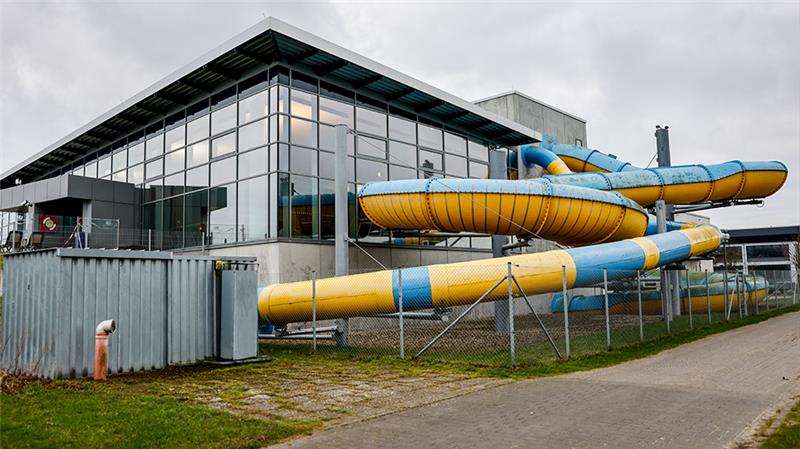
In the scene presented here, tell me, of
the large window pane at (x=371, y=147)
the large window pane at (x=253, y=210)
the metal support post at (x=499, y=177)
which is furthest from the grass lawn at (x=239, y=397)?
the large window pane at (x=371, y=147)

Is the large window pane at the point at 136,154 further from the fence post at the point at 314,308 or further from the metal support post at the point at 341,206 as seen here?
the fence post at the point at 314,308

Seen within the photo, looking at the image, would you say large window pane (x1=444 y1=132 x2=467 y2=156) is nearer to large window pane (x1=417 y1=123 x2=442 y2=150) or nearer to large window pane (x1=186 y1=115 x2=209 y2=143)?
large window pane (x1=417 y1=123 x2=442 y2=150)

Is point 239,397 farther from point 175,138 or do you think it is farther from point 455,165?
point 455,165

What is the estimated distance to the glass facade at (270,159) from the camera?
20281mm

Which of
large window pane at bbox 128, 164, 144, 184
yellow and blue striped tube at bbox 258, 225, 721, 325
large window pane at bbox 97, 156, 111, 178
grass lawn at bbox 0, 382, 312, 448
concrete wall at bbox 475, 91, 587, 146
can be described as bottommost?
grass lawn at bbox 0, 382, 312, 448

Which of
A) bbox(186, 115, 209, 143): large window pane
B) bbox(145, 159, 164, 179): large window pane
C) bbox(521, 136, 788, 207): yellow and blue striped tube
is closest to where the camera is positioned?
bbox(521, 136, 788, 207): yellow and blue striped tube

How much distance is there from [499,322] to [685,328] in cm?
570

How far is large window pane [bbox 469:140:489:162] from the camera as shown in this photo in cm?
2805

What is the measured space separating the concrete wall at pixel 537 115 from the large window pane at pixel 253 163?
15.3m

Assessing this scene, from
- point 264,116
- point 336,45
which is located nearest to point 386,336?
point 264,116

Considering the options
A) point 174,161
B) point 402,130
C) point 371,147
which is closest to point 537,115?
point 402,130

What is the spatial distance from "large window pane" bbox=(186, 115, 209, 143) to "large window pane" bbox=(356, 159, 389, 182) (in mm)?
6055

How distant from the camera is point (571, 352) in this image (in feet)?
44.0

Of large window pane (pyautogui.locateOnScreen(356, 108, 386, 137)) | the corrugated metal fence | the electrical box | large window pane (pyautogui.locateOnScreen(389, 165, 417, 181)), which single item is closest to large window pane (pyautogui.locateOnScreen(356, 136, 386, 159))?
large window pane (pyautogui.locateOnScreen(356, 108, 386, 137))
